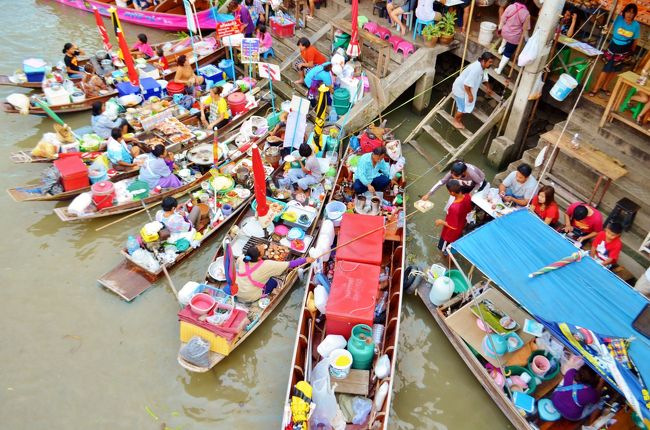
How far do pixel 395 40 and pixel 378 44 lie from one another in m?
1.04

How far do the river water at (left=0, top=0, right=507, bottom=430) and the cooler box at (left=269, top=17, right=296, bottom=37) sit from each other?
8.72 meters

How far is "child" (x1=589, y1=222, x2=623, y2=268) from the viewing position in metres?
7.59

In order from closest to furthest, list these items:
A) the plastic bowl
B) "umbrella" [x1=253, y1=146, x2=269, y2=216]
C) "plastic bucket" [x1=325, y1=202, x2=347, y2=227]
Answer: the plastic bowl < "umbrella" [x1=253, y1=146, x2=269, y2=216] < "plastic bucket" [x1=325, y1=202, x2=347, y2=227]

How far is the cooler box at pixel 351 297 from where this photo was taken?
6969mm

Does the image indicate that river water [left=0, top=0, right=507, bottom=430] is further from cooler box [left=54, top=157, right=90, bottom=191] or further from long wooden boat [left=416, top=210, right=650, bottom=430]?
cooler box [left=54, top=157, right=90, bottom=191]

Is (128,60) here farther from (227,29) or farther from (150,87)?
(227,29)

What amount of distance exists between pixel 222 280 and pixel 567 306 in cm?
564

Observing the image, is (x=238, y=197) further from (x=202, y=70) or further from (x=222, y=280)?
(x=202, y=70)

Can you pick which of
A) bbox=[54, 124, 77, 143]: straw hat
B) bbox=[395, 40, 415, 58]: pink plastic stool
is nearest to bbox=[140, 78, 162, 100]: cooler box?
bbox=[54, 124, 77, 143]: straw hat

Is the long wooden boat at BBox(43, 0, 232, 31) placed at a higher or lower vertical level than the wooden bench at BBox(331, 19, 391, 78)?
lower

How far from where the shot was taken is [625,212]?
8.42 metres

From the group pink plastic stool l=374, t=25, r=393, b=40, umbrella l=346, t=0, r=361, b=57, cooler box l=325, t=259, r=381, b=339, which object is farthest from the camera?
pink plastic stool l=374, t=25, r=393, b=40

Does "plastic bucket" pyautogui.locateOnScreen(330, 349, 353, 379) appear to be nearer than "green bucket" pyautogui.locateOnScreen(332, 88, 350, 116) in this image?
Yes

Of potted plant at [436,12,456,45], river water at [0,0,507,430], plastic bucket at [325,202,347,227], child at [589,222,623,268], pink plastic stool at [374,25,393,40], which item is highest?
potted plant at [436,12,456,45]
